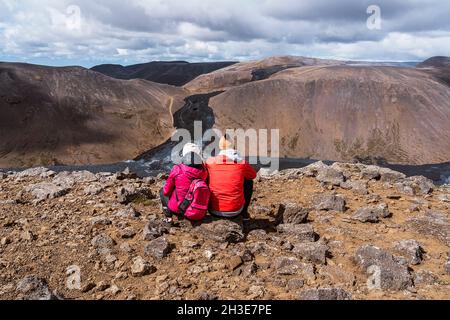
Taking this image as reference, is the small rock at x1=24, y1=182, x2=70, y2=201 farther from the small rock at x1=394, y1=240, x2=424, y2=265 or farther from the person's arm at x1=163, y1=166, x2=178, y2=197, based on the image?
the small rock at x1=394, y1=240, x2=424, y2=265

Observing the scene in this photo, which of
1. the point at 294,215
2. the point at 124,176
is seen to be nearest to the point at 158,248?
the point at 294,215

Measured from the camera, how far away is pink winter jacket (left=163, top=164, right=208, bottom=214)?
6.63m

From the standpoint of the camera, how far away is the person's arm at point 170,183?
672cm

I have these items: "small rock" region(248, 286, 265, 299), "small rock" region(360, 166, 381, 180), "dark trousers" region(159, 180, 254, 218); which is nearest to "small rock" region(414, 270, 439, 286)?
"small rock" region(248, 286, 265, 299)

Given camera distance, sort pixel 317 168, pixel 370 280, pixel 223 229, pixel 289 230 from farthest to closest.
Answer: pixel 317 168, pixel 289 230, pixel 223 229, pixel 370 280

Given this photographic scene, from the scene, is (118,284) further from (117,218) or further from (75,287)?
(117,218)

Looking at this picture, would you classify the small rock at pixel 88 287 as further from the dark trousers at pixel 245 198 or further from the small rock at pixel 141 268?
the dark trousers at pixel 245 198

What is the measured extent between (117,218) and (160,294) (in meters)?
2.55

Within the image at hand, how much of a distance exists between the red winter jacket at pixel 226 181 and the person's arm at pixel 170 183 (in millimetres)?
528

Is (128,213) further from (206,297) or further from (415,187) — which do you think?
(415,187)

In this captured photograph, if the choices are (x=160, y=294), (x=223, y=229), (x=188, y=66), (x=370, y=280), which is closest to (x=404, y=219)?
(x=370, y=280)

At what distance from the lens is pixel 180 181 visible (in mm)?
6695

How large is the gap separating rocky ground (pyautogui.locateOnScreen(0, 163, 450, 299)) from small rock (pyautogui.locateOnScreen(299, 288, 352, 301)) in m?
0.01

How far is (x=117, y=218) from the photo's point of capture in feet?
24.1
